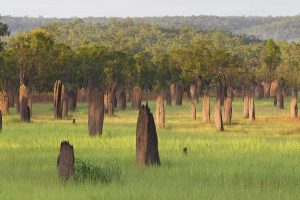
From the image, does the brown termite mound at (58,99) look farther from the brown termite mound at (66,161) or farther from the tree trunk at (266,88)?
the tree trunk at (266,88)

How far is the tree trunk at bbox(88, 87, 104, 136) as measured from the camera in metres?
30.9

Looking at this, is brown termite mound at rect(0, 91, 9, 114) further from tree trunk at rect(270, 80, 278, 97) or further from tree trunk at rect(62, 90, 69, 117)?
tree trunk at rect(270, 80, 278, 97)

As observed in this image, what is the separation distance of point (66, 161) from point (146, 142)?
4.08 meters

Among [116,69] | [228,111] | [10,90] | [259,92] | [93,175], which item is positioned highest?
[116,69]

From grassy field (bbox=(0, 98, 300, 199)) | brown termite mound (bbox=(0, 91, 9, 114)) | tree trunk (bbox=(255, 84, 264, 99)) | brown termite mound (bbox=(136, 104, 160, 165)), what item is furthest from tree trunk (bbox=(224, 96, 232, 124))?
tree trunk (bbox=(255, 84, 264, 99))

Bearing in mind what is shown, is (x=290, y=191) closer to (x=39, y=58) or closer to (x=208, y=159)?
(x=208, y=159)

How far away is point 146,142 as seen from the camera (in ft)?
64.8

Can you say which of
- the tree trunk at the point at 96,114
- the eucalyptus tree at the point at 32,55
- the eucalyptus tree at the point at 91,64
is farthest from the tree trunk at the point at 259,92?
the tree trunk at the point at 96,114

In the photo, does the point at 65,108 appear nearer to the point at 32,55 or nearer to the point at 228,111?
the point at 32,55

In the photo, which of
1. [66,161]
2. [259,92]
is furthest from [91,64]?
[66,161]

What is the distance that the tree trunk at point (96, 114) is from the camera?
1217 inches

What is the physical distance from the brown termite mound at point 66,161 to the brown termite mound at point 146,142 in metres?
3.66

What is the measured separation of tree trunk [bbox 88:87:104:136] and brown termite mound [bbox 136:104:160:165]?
10.8m

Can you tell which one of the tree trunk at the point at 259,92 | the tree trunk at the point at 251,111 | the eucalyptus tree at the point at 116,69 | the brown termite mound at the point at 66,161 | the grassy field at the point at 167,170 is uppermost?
the eucalyptus tree at the point at 116,69
